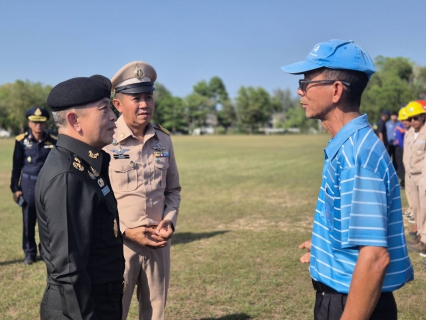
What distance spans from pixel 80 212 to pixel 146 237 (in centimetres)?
128

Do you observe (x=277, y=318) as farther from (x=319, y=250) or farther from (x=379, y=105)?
(x=379, y=105)

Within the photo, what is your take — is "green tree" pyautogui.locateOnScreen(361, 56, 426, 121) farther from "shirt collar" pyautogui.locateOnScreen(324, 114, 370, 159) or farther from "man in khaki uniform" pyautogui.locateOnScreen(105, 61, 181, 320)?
"shirt collar" pyautogui.locateOnScreen(324, 114, 370, 159)

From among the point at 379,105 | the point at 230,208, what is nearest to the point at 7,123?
the point at 379,105

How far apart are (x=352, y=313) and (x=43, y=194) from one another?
1.54m

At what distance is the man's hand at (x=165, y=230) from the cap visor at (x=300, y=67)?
5.51ft

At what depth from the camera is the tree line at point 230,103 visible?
253 feet

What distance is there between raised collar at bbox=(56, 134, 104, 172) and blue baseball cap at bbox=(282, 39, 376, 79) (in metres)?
1.20

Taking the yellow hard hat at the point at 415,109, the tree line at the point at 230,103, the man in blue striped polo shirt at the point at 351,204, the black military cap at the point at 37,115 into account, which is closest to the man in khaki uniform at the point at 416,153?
the yellow hard hat at the point at 415,109

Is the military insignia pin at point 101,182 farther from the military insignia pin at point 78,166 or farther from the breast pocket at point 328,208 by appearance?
the breast pocket at point 328,208

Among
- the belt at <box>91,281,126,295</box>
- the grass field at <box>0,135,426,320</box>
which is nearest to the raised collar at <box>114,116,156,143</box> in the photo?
the belt at <box>91,281,126,295</box>

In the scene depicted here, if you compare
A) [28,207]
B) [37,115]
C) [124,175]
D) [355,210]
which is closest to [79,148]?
[124,175]

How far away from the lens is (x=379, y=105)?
75625 millimetres

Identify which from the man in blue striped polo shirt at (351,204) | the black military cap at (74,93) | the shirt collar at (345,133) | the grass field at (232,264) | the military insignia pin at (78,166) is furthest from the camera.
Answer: the grass field at (232,264)

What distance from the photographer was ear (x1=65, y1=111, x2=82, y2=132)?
2338 millimetres
